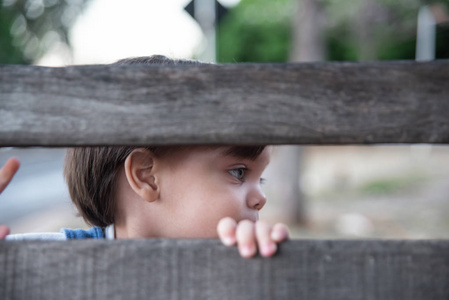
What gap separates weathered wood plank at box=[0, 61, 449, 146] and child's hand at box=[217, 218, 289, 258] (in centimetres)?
21

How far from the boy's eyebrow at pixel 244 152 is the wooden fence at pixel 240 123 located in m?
0.75

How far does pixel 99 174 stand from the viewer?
1953mm

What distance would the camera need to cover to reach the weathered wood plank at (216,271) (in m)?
1.00

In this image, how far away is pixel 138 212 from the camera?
74.0 inches

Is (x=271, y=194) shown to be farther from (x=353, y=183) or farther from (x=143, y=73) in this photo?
(x=143, y=73)

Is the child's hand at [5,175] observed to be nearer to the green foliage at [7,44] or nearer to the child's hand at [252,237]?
the child's hand at [252,237]

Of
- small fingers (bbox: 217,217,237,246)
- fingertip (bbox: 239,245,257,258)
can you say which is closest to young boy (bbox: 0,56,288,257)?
small fingers (bbox: 217,217,237,246)

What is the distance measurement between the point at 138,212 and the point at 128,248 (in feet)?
2.86

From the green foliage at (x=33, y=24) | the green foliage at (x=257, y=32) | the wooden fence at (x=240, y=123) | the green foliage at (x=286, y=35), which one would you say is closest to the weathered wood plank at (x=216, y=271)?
the wooden fence at (x=240, y=123)

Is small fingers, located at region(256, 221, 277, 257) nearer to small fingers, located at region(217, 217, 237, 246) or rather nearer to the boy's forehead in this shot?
small fingers, located at region(217, 217, 237, 246)

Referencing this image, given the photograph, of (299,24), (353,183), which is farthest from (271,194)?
(299,24)

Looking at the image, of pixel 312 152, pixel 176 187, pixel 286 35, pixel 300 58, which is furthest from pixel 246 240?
pixel 286 35

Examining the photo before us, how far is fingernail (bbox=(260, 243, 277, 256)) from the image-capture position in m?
1.02

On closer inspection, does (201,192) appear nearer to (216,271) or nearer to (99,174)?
(99,174)
